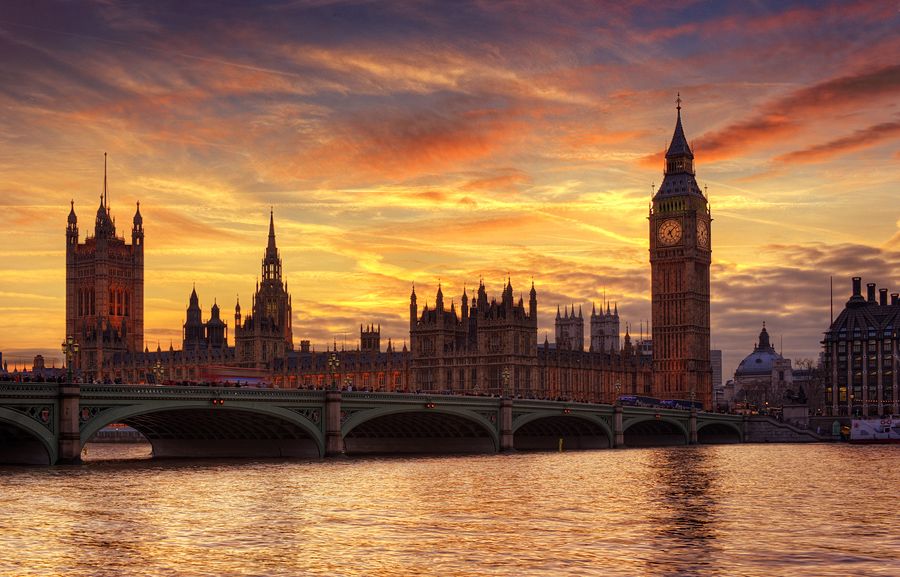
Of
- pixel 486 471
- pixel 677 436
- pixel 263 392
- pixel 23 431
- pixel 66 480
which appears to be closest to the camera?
pixel 66 480

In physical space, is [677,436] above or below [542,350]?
below

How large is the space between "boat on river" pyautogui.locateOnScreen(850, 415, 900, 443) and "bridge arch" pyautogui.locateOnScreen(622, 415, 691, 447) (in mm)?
23564

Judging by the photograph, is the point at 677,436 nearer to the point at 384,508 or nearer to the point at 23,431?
the point at 23,431

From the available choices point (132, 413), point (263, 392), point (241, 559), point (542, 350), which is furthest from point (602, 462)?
point (542, 350)

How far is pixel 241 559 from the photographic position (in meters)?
39.9

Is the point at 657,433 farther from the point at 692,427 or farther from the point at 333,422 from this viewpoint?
the point at 333,422

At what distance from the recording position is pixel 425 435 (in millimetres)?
123062

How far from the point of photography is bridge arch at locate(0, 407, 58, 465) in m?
74.4

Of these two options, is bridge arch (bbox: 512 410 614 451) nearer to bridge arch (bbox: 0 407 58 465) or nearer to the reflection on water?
the reflection on water

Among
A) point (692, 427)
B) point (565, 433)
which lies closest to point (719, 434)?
point (692, 427)

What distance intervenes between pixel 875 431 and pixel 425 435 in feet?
254

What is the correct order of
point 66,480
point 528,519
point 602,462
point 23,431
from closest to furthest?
point 528,519, point 66,480, point 23,431, point 602,462

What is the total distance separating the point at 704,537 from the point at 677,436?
127 m

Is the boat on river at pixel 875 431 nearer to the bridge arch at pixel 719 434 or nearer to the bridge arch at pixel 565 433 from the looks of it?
the bridge arch at pixel 719 434
